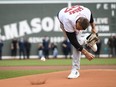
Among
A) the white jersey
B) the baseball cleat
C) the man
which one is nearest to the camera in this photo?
the man

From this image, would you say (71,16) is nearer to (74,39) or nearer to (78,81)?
(74,39)

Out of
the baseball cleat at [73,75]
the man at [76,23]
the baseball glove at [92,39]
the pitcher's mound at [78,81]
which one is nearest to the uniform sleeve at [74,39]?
the man at [76,23]

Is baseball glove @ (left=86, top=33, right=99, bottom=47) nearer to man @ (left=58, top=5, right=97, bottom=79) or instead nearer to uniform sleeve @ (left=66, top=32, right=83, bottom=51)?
man @ (left=58, top=5, right=97, bottom=79)

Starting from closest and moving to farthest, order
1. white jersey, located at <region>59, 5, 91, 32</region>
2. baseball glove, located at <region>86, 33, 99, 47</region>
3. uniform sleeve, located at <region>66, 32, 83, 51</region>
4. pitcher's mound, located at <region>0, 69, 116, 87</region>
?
pitcher's mound, located at <region>0, 69, 116, 87</region>
white jersey, located at <region>59, 5, 91, 32</region>
uniform sleeve, located at <region>66, 32, 83, 51</region>
baseball glove, located at <region>86, 33, 99, 47</region>

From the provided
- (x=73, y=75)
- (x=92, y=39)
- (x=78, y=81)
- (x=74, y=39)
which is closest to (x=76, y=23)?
(x=74, y=39)

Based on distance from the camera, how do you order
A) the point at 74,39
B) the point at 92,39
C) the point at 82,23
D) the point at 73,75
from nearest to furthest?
the point at 82,23 < the point at 74,39 < the point at 92,39 < the point at 73,75

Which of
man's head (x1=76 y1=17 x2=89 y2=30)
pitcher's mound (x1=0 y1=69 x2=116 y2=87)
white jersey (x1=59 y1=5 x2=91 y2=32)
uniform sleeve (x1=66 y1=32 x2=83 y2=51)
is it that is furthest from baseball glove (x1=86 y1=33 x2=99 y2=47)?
pitcher's mound (x1=0 y1=69 x2=116 y2=87)

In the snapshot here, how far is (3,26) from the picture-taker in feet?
96.4

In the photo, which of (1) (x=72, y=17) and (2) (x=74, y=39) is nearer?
(1) (x=72, y=17)

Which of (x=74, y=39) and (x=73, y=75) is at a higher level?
(x=74, y=39)

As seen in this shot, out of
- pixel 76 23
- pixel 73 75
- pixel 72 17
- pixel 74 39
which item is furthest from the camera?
pixel 73 75

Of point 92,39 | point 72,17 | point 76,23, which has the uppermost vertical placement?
point 72,17

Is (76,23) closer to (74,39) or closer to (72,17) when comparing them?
(72,17)

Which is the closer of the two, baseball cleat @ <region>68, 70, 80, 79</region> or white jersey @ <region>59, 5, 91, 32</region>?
white jersey @ <region>59, 5, 91, 32</region>
